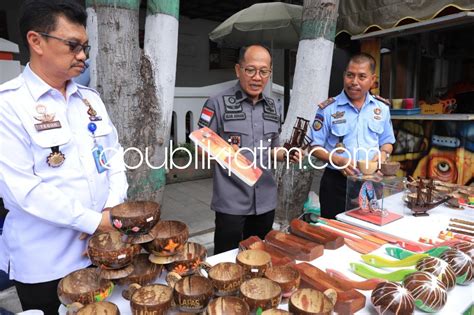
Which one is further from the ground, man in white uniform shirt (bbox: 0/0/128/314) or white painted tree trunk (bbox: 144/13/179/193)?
white painted tree trunk (bbox: 144/13/179/193)

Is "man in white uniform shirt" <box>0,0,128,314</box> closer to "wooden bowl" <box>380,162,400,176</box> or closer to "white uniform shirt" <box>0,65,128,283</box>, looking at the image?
"white uniform shirt" <box>0,65,128,283</box>

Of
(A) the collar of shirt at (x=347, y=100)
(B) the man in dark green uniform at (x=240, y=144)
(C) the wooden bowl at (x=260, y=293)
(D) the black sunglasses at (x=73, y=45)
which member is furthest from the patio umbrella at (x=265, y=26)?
(C) the wooden bowl at (x=260, y=293)

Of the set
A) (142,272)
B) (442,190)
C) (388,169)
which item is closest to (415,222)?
(388,169)

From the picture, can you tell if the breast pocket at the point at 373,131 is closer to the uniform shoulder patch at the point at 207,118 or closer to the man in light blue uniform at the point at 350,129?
the man in light blue uniform at the point at 350,129

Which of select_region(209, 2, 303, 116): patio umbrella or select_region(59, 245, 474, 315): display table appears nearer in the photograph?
select_region(59, 245, 474, 315): display table

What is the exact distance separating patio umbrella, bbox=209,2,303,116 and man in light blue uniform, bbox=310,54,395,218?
277 centimetres

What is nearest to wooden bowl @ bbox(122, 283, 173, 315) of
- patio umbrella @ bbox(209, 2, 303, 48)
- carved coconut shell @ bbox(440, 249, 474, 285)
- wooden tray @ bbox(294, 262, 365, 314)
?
wooden tray @ bbox(294, 262, 365, 314)

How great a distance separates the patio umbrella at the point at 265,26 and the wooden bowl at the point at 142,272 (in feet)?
14.0

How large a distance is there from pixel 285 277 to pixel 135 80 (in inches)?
81.9

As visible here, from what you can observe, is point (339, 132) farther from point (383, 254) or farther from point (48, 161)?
point (48, 161)

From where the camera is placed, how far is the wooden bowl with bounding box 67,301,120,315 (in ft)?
3.17

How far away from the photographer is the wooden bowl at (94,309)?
3.17 feet

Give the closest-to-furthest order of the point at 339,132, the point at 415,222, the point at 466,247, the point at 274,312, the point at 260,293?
the point at 274,312 < the point at 260,293 < the point at 466,247 < the point at 415,222 < the point at 339,132

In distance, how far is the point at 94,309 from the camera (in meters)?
0.98
